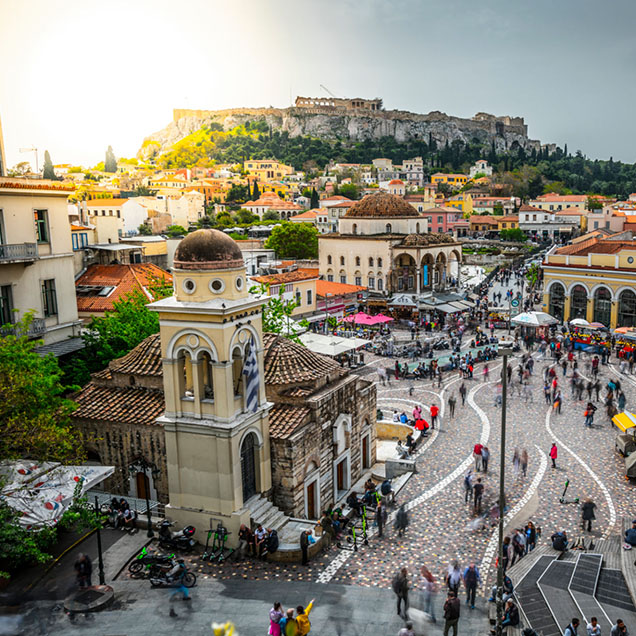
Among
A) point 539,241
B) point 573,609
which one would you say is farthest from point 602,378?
point 539,241

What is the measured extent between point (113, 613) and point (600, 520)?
42.8ft

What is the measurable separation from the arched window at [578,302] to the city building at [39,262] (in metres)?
34.6

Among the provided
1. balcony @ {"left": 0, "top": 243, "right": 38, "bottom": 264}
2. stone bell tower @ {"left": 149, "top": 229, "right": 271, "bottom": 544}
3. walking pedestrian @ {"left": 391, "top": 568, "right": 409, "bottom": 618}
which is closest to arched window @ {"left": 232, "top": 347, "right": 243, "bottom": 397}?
stone bell tower @ {"left": 149, "top": 229, "right": 271, "bottom": 544}

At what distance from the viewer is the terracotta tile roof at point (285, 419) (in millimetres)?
16688

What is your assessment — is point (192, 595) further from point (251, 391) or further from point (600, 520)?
point (600, 520)

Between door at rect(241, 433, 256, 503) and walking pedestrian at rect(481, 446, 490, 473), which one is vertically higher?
door at rect(241, 433, 256, 503)

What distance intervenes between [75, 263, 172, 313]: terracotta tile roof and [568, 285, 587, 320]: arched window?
94.9ft

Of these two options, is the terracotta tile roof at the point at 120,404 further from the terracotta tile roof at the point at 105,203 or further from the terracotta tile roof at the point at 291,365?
the terracotta tile roof at the point at 105,203

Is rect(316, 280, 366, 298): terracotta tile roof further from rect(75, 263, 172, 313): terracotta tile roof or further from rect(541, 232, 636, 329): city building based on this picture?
rect(541, 232, 636, 329): city building

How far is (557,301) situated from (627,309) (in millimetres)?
5240

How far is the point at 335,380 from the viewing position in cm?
1991

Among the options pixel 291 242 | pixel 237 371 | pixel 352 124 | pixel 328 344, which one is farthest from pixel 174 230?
pixel 352 124

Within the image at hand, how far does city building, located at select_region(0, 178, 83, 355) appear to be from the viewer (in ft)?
73.1

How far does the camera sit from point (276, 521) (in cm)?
1602
